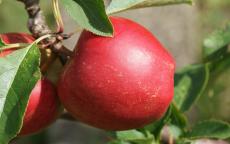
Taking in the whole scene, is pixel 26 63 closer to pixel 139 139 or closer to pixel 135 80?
pixel 135 80

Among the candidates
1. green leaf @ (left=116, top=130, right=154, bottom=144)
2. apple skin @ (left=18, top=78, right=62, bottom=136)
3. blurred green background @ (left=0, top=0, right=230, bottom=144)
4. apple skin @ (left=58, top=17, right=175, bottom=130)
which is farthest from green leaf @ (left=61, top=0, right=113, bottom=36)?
blurred green background @ (left=0, top=0, right=230, bottom=144)

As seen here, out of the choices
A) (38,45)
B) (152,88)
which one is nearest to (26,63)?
(38,45)

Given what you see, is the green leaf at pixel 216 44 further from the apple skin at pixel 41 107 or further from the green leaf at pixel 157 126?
the apple skin at pixel 41 107

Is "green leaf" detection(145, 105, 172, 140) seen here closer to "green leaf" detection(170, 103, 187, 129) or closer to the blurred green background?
"green leaf" detection(170, 103, 187, 129)

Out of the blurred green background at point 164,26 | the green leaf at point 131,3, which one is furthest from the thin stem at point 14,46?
the blurred green background at point 164,26

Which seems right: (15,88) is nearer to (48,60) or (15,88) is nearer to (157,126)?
(48,60)
